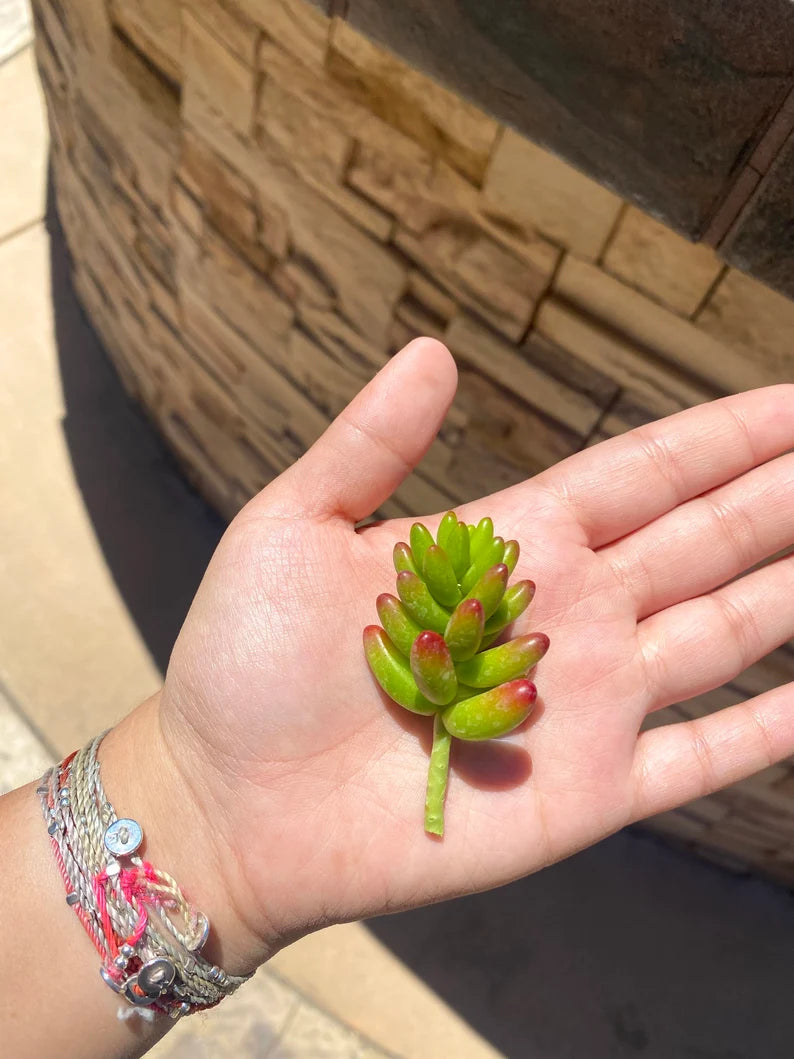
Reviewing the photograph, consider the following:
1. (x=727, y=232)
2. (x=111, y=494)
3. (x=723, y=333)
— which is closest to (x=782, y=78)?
(x=727, y=232)

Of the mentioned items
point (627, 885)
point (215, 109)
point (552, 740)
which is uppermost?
point (215, 109)

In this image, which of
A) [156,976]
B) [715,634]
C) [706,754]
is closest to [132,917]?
[156,976]

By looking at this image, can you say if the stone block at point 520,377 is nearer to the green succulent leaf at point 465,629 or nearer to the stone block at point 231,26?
the green succulent leaf at point 465,629

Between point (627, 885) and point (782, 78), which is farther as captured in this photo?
point (627, 885)

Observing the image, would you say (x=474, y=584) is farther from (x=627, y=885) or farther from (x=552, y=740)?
(x=627, y=885)

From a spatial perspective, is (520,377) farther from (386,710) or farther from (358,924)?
(358,924)
